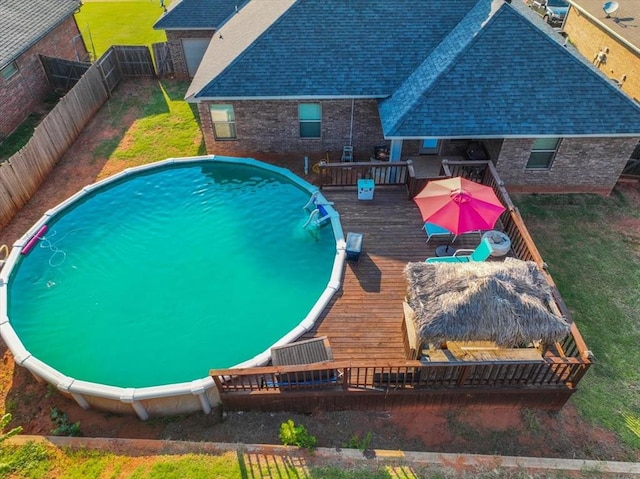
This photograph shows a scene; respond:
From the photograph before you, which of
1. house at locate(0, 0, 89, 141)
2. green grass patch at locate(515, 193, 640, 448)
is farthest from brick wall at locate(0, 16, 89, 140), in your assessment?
green grass patch at locate(515, 193, 640, 448)

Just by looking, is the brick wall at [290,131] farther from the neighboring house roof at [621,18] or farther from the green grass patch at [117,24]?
the green grass patch at [117,24]

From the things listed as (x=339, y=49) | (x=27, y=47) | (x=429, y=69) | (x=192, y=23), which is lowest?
(x=27, y=47)

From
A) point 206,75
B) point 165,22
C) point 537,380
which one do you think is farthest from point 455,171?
point 165,22

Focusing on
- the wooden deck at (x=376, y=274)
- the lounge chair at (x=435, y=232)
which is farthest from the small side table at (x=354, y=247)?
the lounge chair at (x=435, y=232)

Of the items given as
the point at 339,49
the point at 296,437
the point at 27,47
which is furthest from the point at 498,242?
the point at 27,47

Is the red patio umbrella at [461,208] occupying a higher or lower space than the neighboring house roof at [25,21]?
lower

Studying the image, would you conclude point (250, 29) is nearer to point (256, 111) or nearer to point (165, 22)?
point (256, 111)

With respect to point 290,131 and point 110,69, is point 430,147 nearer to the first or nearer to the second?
point 290,131
